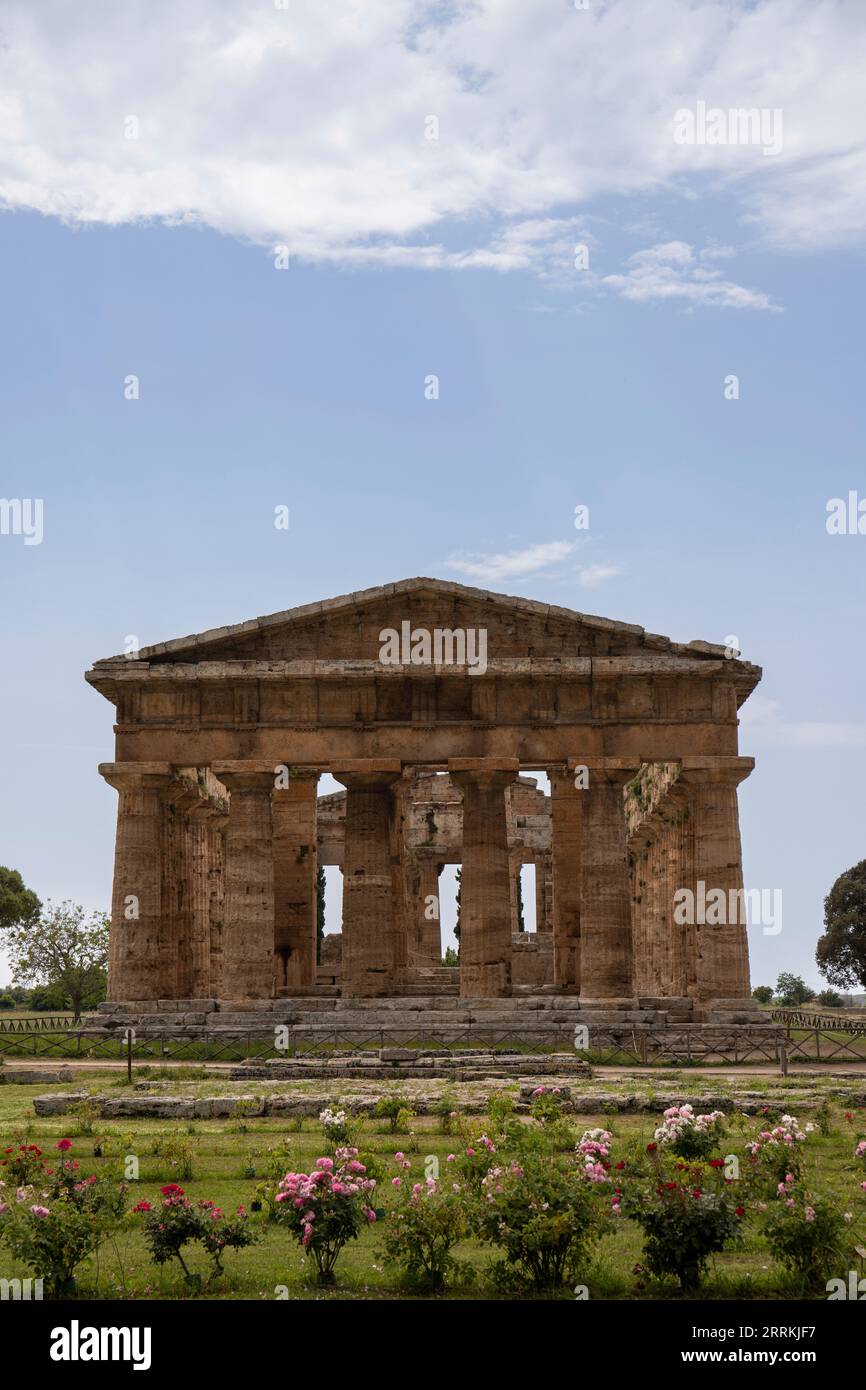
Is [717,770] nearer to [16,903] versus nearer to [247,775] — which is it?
[247,775]

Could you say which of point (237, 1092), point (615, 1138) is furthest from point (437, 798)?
point (615, 1138)

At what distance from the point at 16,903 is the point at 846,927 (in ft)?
141

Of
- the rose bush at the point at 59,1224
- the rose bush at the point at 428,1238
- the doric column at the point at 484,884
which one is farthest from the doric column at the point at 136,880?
the rose bush at the point at 428,1238

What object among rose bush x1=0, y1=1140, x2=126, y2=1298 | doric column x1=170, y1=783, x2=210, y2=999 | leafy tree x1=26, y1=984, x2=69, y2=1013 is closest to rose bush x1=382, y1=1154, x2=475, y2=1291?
rose bush x1=0, y1=1140, x2=126, y2=1298

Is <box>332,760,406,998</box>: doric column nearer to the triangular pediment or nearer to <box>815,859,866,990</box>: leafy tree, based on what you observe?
the triangular pediment

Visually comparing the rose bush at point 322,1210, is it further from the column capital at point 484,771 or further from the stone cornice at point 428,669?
the stone cornice at point 428,669

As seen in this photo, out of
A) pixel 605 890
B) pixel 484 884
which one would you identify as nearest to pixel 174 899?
pixel 484 884

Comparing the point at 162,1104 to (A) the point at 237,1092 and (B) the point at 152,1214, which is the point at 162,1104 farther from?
(B) the point at 152,1214

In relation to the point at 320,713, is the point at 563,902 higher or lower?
lower

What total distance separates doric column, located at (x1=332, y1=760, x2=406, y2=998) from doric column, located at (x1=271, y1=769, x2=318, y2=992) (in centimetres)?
396

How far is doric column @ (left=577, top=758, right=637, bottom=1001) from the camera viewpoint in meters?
42.1

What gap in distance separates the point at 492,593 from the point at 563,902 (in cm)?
951

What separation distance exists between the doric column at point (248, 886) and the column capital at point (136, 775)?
1.51 m
